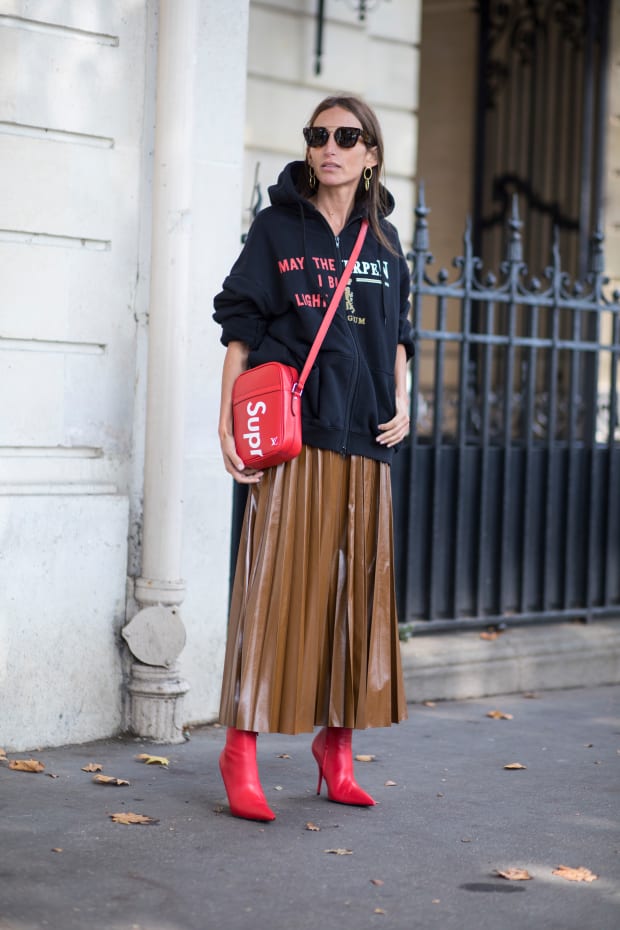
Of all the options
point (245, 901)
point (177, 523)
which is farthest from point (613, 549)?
point (245, 901)

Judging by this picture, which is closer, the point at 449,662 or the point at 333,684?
the point at 333,684

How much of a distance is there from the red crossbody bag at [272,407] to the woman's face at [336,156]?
246 millimetres

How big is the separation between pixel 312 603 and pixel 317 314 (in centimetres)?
86

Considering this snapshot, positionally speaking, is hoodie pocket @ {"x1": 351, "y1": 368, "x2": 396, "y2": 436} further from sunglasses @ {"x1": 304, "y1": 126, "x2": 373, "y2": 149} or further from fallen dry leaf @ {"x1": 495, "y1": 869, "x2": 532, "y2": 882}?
fallen dry leaf @ {"x1": 495, "y1": 869, "x2": 532, "y2": 882}

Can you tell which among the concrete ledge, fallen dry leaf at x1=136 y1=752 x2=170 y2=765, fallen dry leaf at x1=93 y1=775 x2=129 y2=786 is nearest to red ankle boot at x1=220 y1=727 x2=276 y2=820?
fallen dry leaf at x1=93 y1=775 x2=129 y2=786

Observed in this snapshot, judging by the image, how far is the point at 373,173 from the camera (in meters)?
4.23

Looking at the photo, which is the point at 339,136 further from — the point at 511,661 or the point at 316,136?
the point at 511,661

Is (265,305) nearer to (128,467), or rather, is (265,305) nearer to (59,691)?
(128,467)

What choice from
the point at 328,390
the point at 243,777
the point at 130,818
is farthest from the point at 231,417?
the point at 130,818

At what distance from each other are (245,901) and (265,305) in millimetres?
1711

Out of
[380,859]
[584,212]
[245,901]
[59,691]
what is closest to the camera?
[245,901]

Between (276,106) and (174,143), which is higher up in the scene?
(276,106)

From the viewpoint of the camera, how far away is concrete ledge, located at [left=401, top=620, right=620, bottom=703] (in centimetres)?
617

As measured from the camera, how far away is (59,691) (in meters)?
4.96
